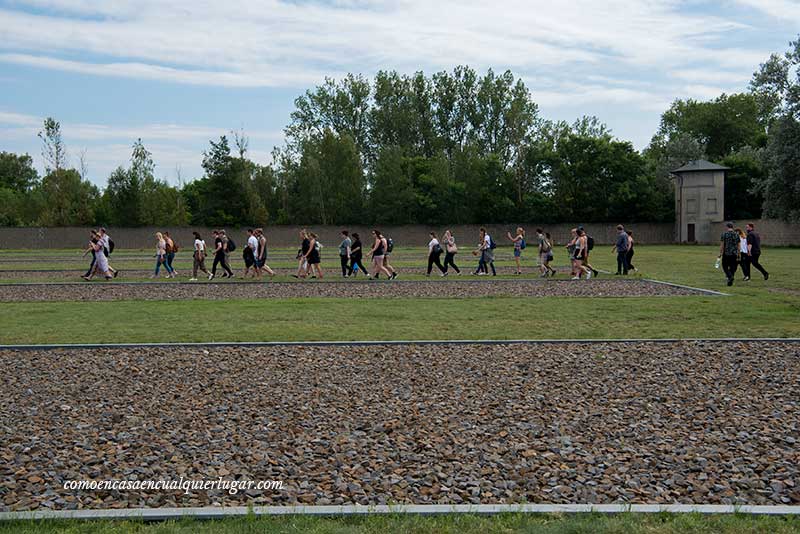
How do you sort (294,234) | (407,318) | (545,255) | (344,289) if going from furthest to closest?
(294,234), (545,255), (344,289), (407,318)

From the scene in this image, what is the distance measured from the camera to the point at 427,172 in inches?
3460

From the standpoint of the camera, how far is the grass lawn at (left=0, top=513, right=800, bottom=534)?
4875mm

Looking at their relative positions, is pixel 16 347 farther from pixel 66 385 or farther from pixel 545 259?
pixel 545 259

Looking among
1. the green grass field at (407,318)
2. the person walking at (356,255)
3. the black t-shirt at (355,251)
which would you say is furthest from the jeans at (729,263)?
the black t-shirt at (355,251)

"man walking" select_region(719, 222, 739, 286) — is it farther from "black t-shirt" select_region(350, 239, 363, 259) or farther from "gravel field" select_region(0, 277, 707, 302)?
"black t-shirt" select_region(350, 239, 363, 259)

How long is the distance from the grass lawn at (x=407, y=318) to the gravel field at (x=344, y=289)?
5.28 feet

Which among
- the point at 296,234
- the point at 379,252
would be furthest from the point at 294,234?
the point at 379,252

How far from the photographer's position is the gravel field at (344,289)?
22.2m

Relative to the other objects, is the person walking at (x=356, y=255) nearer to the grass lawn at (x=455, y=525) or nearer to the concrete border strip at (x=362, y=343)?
the concrete border strip at (x=362, y=343)

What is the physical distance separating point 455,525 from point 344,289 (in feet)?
64.5

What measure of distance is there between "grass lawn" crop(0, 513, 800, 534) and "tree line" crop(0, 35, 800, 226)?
69.5 metres

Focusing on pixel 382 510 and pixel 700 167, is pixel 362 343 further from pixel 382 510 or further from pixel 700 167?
pixel 700 167

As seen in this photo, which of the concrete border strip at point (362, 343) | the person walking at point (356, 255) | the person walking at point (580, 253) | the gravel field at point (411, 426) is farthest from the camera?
the person walking at point (356, 255)

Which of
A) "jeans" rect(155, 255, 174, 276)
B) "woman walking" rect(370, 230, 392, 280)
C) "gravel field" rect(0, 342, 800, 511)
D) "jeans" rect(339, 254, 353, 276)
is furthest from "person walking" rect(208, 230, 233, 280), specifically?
"gravel field" rect(0, 342, 800, 511)
